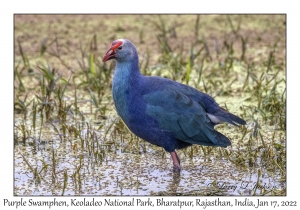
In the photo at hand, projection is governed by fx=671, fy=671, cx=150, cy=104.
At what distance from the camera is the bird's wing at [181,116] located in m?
4.96

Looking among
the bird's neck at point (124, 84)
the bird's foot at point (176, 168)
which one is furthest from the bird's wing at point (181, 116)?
the bird's foot at point (176, 168)

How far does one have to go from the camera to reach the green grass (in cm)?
513

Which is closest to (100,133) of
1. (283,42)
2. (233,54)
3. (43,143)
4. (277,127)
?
(43,143)

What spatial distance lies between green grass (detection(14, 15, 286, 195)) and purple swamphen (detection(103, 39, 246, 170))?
299mm

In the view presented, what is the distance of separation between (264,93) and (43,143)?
2.48 meters

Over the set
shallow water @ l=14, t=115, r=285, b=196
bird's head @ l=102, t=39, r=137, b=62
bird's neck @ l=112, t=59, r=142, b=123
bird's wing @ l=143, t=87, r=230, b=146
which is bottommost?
shallow water @ l=14, t=115, r=285, b=196

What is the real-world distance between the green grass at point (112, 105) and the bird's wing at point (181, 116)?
Answer: 30 centimetres

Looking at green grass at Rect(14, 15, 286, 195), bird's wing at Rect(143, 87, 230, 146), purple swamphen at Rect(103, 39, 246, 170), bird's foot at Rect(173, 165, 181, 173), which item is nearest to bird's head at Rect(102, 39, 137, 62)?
purple swamphen at Rect(103, 39, 246, 170)

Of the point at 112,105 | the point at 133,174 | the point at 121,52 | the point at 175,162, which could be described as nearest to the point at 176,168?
the point at 175,162

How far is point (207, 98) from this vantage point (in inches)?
208

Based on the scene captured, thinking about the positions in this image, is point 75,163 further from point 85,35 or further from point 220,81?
point 85,35

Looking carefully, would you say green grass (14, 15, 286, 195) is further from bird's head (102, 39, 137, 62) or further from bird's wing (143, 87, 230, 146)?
bird's head (102, 39, 137, 62)
